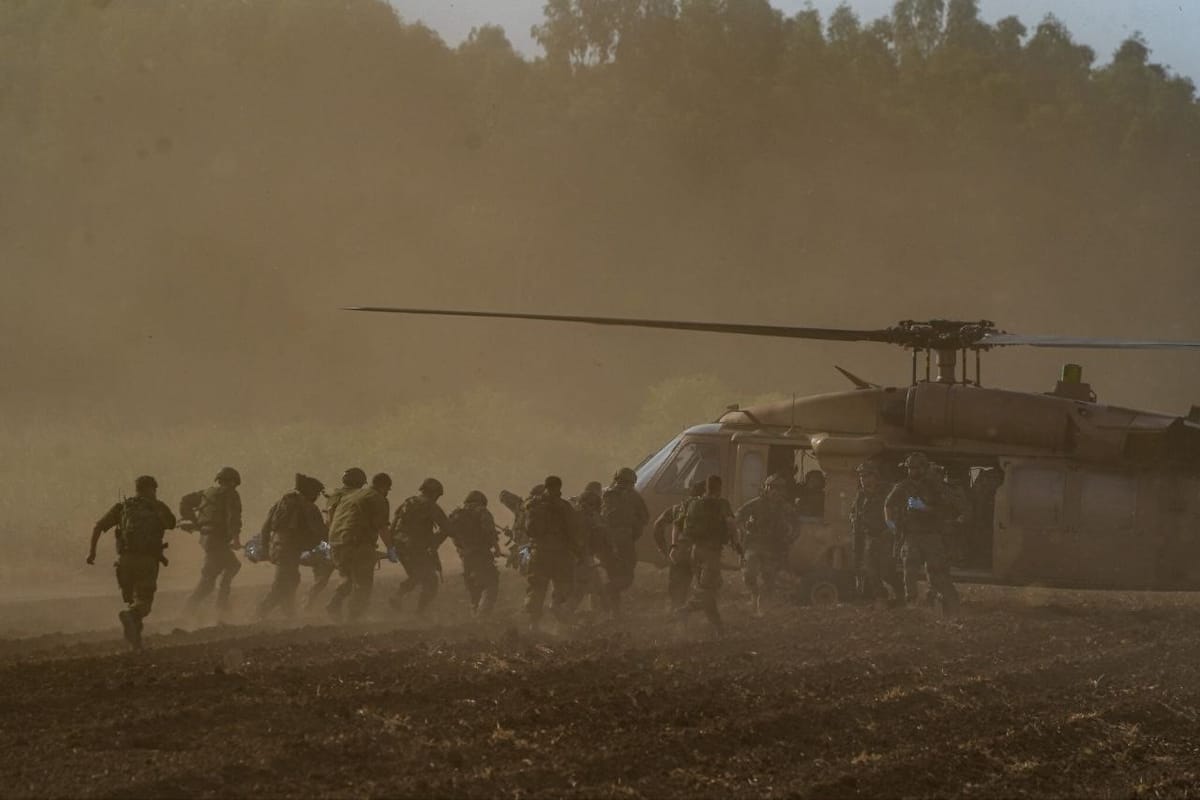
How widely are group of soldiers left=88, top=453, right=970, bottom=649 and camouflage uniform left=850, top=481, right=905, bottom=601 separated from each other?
15mm

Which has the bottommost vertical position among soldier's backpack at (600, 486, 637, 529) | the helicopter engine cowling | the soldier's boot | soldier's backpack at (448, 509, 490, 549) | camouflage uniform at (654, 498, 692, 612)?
the soldier's boot

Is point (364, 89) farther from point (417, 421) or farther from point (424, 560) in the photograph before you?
point (424, 560)

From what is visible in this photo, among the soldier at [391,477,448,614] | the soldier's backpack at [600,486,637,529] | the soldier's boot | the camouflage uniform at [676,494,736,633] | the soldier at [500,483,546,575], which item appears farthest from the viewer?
the soldier's backpack at [600,486,637,529]

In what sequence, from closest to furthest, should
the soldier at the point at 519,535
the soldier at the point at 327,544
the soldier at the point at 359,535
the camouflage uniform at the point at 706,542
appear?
the camouflage uniform at the point at 706,542 < the soldier at the point at 519,535 < the soldier at the point at 359,535 < the soldier at the point at 327,544

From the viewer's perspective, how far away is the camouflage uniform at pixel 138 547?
1390 centimetres

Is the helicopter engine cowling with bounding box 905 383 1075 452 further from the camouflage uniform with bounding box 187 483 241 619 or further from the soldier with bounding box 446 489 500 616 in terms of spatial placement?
the camouflage uniform with bounding box 187 483 241 619

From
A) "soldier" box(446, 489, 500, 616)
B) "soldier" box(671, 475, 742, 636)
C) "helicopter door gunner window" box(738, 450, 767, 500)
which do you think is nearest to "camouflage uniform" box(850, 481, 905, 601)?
"helicopter door gunner window" box(738, 450, 767, 500)

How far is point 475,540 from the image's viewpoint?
677 inches

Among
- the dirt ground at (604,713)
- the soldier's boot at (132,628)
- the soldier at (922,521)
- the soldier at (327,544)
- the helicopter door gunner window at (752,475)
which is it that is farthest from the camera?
the helicopter door gunner window at (752,475)

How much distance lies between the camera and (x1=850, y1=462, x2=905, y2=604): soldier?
1744cm

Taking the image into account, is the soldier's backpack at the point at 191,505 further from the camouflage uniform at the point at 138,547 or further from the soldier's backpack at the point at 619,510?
the soldier's backpack at the point at 619,510

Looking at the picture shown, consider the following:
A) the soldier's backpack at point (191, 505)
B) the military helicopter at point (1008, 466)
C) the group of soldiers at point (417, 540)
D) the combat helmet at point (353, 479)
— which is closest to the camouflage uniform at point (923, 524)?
the military helicopter at point (1008, 466)

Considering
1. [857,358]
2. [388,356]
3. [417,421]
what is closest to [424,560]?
[417,421]

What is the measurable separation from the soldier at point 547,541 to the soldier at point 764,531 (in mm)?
2136
